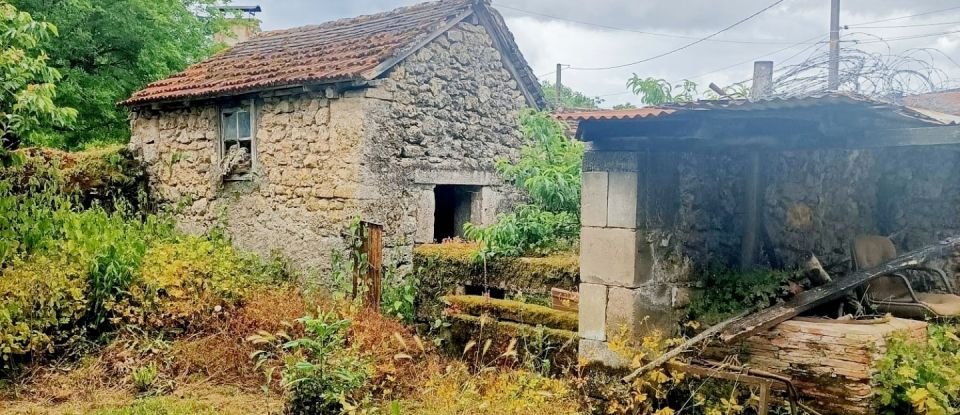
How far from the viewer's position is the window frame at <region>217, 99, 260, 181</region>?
10258 mm

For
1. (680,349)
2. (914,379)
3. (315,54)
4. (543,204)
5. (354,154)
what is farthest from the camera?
(315,54)

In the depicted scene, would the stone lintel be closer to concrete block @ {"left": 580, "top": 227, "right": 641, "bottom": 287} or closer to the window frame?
the window frame

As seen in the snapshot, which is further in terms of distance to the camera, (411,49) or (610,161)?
(411,49)

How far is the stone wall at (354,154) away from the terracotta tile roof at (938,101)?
7030 mm

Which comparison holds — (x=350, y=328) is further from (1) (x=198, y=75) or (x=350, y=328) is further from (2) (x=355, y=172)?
(1) (x=198, y=75)

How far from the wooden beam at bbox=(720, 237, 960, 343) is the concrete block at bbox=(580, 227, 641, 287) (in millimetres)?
842

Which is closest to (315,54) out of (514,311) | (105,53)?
(514,311)

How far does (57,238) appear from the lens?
818cm

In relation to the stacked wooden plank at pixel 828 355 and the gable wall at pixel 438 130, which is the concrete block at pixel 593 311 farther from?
the gable wall at pixel 438 130

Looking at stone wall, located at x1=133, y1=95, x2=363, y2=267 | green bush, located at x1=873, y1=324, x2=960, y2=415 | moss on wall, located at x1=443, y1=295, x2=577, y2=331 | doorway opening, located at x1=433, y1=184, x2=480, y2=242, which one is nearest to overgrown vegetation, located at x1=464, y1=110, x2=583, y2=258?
moss on wall, located at x1=443, y1=295, x2=577, y2=331

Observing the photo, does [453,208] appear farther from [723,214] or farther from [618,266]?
[618,266]

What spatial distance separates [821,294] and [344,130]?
5928mm

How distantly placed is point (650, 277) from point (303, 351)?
132 inches

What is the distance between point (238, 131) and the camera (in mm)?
10523
